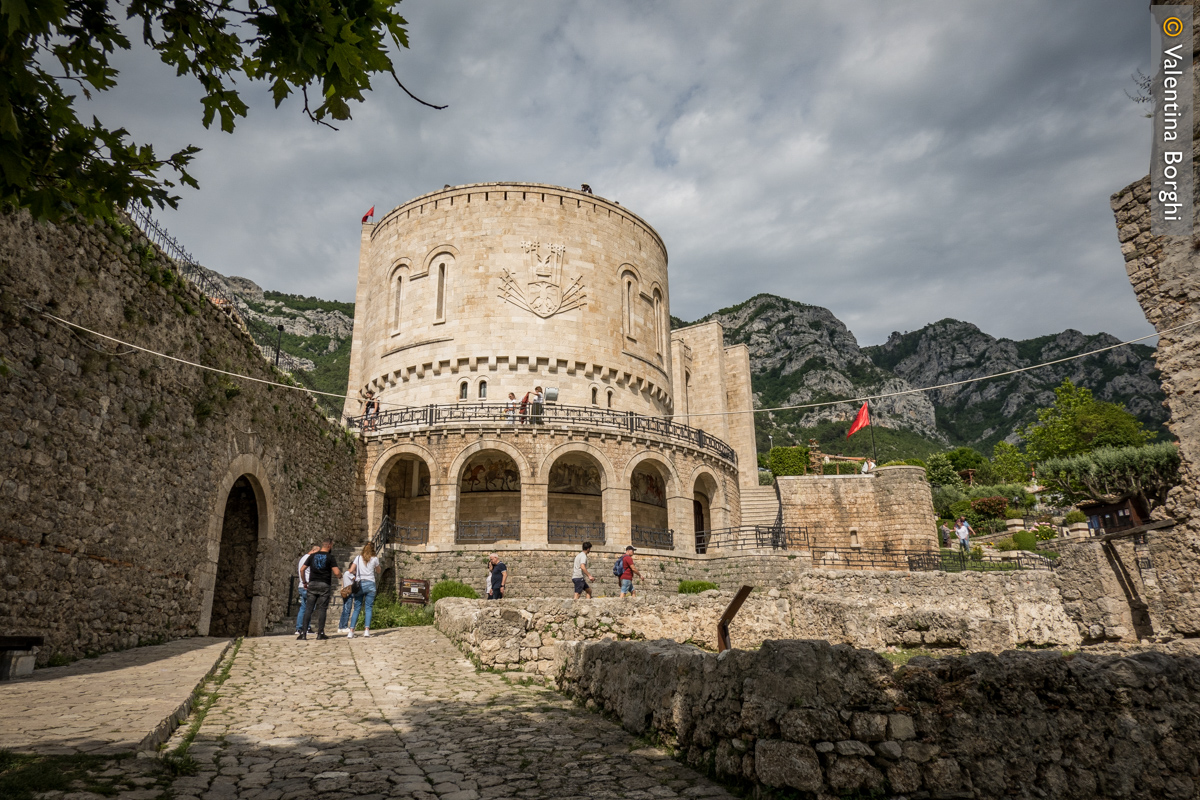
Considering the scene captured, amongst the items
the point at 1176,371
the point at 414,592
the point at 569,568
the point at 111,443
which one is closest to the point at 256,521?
the point at 414,592

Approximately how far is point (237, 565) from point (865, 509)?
85.7 feet

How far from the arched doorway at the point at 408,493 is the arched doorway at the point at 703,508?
994 centimetres

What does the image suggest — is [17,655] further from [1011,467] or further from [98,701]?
[1011,467]

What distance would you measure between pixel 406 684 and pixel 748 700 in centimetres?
509

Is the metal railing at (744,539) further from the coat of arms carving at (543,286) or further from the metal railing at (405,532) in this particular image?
the coat of arms carving at (543,286)

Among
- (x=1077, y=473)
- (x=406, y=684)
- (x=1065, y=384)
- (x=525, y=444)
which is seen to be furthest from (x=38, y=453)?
(x=1065, y=384)

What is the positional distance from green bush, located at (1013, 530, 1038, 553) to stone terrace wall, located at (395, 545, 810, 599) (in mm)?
12096

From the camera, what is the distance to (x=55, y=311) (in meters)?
7.96

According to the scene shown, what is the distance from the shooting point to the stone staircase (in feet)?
103

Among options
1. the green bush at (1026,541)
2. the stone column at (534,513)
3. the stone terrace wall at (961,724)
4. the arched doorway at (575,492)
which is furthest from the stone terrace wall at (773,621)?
the green bush at (1026,541)

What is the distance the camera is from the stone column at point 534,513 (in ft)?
72.5

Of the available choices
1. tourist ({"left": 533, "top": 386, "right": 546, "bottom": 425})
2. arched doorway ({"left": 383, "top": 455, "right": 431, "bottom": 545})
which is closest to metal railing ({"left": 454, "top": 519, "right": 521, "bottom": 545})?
arched doorway ({"left": 383, "top": 455, "right": 431, "bottom": 545})

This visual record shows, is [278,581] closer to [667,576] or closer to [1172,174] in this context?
[667,576]

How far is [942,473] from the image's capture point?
54031 millimetres
